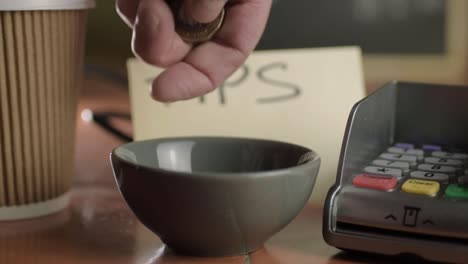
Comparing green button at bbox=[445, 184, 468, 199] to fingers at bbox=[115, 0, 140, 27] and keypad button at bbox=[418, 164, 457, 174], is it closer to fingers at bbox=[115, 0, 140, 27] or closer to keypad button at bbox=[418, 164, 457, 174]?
keypad button at bbox=[418, 164, 457, 174]

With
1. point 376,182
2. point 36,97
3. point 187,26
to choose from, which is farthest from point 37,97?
point 376,182

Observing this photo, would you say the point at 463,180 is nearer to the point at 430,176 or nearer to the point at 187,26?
the point at 430,176

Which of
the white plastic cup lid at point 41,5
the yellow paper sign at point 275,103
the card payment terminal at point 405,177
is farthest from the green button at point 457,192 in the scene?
the white plastic cup lid at point 41,5

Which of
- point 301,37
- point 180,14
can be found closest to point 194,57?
point 180,14

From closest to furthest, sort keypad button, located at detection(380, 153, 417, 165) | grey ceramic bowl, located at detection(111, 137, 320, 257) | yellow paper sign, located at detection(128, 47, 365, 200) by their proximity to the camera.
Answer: grey ceramic bowl, located at detection(111, 137, 320, 257)
keypad button, located at detection(380, 153, 417, 165)
yellow paper sign, located at detection(128, 47, 365, 200)

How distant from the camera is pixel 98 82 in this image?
4.00 feet

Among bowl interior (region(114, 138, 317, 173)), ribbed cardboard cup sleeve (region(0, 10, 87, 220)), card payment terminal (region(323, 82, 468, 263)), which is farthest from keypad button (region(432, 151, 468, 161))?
ribbed cardboard cup sleeve (region(0, 10, 87, 220))

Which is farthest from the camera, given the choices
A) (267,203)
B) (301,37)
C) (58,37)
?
(301,37)

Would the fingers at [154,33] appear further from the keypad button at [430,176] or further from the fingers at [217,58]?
the keypad button at [430,176]

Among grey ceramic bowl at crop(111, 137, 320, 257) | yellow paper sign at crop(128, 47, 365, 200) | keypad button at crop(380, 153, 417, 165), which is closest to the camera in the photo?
grey ceramic bowl at crop(111, 137, 320, 257)

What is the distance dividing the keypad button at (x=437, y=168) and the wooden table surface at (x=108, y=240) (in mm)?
68

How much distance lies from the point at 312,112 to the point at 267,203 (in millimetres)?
232

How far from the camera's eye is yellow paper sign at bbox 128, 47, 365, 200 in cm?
58

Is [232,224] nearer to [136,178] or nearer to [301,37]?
[136,178]
